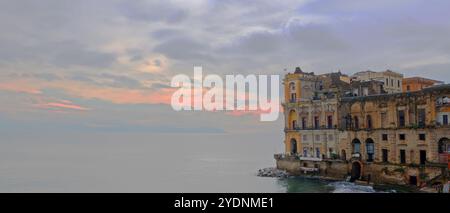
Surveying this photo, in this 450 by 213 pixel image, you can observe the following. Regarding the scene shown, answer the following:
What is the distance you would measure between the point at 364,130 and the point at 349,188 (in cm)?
797

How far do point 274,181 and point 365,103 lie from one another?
45.0 feet

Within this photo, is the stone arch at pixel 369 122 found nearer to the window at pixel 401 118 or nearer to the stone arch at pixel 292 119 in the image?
the window at pixel 401 118

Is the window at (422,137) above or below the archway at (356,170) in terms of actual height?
above

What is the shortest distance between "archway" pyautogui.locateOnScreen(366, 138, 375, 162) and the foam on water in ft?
12.9

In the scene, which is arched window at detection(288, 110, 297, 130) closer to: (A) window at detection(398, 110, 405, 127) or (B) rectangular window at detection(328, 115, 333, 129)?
(B) rectangular window at detection(328, 115, 333, 129)

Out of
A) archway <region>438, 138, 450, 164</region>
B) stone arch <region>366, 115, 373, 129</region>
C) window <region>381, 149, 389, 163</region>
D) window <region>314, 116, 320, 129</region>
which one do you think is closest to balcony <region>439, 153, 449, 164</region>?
archway <region>438, 138, 450, 164</region>

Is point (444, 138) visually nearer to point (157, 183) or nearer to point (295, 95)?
Answer: point (295, 95)

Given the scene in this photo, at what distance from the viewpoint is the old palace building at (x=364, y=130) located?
138ft

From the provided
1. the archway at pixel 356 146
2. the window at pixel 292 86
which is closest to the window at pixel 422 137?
the archway at pixel 356 146

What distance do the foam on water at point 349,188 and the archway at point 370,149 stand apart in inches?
155
